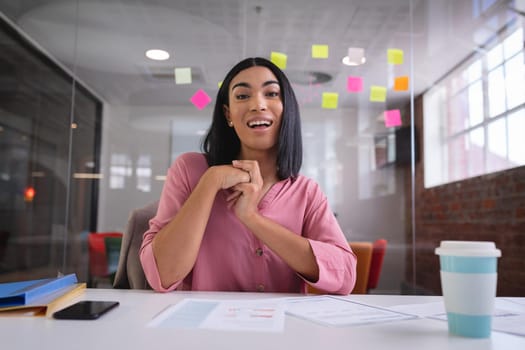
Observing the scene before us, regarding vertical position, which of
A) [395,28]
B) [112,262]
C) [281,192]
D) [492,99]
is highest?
[395,28]

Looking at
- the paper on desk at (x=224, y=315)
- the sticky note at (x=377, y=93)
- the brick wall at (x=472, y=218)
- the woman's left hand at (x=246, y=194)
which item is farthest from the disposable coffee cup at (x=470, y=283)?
the sticky note at (x=377, y=93)

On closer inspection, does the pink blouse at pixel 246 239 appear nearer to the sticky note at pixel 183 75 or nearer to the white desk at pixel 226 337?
the white desk at pixel 226 337

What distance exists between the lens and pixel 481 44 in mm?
3773

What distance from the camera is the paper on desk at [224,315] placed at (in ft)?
2.08

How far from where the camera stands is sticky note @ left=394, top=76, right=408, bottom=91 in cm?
423

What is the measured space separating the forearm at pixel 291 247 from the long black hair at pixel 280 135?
12.1 inches

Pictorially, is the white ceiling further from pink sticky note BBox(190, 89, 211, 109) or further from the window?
the window

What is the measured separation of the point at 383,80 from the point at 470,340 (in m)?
4.02

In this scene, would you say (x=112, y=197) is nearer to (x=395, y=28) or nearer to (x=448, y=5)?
(x=395, y=28)

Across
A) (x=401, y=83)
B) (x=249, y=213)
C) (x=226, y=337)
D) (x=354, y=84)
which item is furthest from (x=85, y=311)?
(x=401, y=83)

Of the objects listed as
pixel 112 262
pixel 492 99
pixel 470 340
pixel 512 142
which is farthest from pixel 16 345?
pixel 492 99

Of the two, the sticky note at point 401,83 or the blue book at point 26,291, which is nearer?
the blue book at point 26,291

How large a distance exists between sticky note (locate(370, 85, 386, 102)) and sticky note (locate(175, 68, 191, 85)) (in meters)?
1.84

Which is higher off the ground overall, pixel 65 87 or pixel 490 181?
pixel 65 87
